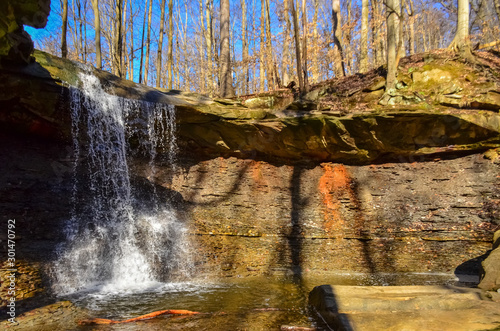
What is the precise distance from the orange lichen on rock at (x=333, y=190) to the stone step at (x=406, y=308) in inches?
150

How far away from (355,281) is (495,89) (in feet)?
21.9

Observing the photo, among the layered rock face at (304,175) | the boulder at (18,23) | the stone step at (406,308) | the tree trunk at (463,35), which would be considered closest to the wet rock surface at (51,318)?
the layered rock face at (304,175)

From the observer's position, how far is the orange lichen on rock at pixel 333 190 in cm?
871

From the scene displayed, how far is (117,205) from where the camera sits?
27.2 feet

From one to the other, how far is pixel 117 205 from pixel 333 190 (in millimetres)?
6124

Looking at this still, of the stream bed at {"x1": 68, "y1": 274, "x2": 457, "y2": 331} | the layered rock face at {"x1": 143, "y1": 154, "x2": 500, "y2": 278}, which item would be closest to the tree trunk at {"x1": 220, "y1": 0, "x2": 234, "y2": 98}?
the layered rock face at {"x1": 143, "y1": 154, "x2": 500, "y2": 278}

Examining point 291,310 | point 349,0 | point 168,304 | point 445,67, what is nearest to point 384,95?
point 445,67

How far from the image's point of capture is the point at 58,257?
20.8 ft

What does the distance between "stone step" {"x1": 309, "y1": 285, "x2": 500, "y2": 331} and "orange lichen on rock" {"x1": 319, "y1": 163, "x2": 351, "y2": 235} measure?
150 inches

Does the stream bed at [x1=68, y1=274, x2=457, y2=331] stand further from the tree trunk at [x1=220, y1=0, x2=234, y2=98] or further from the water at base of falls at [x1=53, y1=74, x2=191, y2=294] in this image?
the tree trunk at [x1=220, y1=0, x2=234, y2=98]

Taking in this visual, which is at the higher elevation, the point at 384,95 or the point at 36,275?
the point at 384,95

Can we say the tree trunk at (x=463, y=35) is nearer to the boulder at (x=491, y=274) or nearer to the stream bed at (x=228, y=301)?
the stream bed at (x=228, y=301)

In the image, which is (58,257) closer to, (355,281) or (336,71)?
(355,281)

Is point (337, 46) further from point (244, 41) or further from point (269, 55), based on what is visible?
point (244, 41)
